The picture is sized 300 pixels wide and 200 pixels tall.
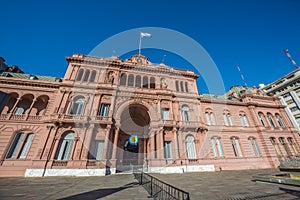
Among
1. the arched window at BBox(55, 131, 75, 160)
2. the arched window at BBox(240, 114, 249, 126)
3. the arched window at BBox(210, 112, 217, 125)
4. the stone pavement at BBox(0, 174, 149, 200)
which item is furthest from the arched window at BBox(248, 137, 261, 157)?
the arched window at BBox(55, 131, 75, 160)

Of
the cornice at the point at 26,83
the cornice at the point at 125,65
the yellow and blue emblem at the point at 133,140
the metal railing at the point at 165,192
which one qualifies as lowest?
the metal railing at the point at 165,192

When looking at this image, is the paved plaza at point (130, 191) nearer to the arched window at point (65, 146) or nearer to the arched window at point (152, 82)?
the arched window at point (65, 146)

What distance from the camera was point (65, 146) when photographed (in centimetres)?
1448

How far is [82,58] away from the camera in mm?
20047

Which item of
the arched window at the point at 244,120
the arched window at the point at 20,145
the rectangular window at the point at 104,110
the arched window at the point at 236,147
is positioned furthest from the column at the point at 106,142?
the arched window at the point at 244,120

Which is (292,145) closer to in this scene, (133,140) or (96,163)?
(133,140)

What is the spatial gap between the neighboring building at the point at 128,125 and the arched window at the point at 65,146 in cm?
10

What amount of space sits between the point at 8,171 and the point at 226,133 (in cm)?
2760

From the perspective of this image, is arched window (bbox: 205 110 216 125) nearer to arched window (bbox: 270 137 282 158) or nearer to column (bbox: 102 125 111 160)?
arched window (bbox: 270 137 282 158)

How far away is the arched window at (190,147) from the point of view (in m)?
17.2

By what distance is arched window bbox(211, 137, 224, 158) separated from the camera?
18.4 metres

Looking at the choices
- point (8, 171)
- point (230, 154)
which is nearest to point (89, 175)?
point (8, 171)

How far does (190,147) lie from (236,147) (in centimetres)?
825

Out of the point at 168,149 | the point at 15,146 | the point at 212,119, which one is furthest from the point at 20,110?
the point at 212,119
